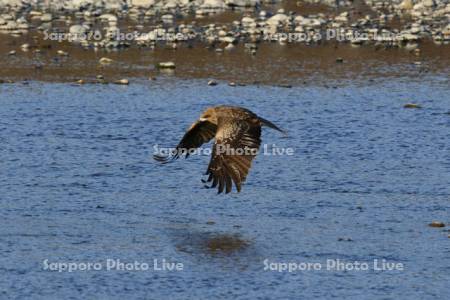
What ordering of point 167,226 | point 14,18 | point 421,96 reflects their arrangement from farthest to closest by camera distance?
point 14,18
point 421,96
point 167,226

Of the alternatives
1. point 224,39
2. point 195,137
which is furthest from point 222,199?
point 224,39

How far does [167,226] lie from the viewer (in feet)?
44.7

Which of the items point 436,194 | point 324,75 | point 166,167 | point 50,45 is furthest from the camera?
point 50,45

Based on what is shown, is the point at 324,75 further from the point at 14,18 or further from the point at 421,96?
the point at 14,18

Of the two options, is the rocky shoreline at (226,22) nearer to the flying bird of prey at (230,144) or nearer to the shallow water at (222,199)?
the shallow water at (222,199)

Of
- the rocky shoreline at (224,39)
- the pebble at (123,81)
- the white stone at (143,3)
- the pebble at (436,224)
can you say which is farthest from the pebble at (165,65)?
the pebble at (436,224)

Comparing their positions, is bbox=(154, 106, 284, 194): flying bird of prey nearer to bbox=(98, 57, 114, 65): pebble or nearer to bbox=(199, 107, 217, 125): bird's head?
bbox=(199, 107, 217, 125): bird's head

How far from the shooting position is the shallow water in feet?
38.5

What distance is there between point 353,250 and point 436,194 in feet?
9.14

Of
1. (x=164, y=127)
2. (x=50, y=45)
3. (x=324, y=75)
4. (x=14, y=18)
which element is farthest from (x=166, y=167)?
(x=14, y=18)

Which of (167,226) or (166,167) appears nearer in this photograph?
(167,226)

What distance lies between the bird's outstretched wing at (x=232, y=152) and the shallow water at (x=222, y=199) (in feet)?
2.72

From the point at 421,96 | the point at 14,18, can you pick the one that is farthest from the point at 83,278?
the point at 14,18

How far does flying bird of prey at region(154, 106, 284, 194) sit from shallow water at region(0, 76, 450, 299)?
845mm
